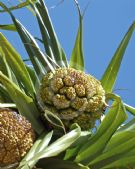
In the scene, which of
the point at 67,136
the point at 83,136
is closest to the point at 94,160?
the point at 83,136

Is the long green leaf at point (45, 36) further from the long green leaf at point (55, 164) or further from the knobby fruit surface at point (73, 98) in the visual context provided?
the long green leaf at point (55, 164)

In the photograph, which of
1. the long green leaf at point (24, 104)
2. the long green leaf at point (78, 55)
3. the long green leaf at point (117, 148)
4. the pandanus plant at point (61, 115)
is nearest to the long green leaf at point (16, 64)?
the pandanus plant at point (61, 115)

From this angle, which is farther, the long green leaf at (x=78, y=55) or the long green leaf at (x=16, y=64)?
the long green leaf at (x=78, y=55)

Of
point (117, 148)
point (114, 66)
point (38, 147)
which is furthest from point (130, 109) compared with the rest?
point (38, 147)

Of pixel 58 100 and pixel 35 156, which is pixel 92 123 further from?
pixel 35 156

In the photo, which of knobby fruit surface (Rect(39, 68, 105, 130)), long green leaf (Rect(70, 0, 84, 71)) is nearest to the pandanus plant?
knobby fruit surface (Rect(39, 68, 105, 130))

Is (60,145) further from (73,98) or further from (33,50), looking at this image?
(33,50)

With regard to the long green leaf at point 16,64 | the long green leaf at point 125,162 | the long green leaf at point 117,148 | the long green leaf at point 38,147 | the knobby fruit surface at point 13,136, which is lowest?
the long green leaf at point 125,162

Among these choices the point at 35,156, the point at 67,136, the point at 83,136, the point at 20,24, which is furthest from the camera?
the point at 20,24
